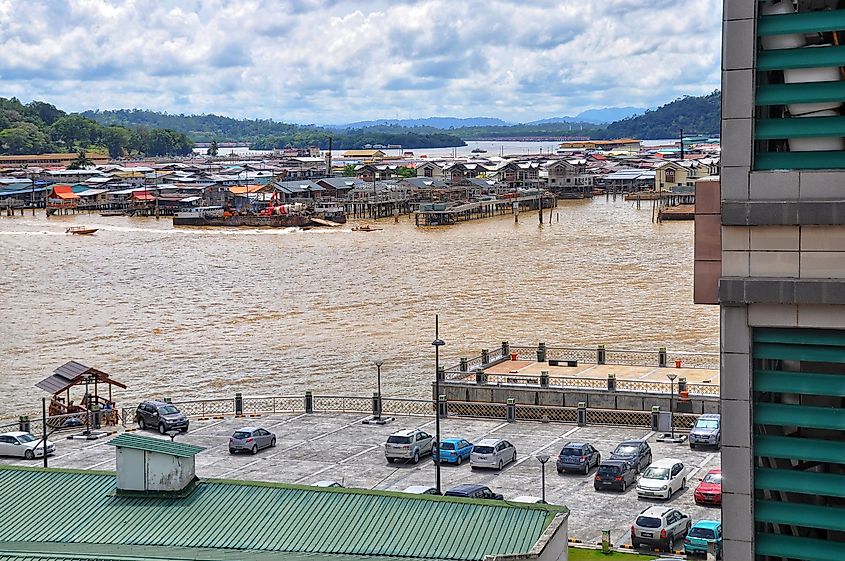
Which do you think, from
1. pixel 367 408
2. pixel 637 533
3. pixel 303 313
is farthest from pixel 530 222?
pixel 637 533

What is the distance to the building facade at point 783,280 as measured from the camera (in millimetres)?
5680

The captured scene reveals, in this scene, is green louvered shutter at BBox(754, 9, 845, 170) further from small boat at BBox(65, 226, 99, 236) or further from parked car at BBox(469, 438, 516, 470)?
small boat at BBox(65, 226, 99, 236)

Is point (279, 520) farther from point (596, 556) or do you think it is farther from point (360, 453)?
point (360, 453)

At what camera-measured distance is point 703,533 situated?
19.7 m

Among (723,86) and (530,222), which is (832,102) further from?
(530,222)

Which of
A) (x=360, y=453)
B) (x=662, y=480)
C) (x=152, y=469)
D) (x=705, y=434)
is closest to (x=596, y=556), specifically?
(x=662, y=480)

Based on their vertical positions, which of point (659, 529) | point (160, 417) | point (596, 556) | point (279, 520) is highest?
Result: point (279, 520)

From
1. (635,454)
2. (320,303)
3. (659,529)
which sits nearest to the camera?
(659,529)

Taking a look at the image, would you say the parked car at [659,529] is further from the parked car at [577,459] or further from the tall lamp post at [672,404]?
the tall lamp post at [672,404]

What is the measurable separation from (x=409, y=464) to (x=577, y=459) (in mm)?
3432

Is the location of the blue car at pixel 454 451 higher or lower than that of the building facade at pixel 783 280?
lower

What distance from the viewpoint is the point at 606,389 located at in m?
30.9

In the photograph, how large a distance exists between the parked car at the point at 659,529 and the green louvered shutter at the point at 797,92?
15055 millimetres

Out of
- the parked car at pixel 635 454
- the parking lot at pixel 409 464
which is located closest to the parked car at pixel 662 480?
the parking lot at pixel 409 464
